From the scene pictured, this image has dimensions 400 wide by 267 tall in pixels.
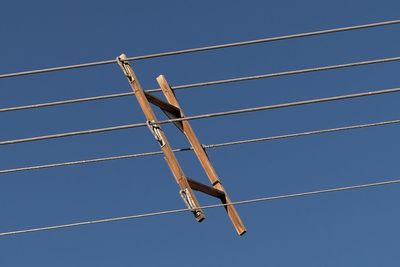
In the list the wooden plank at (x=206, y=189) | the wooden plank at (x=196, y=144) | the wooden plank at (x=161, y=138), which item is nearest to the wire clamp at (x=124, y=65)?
the wooden plank at (x=161, y=138)

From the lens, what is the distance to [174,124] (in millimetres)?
16453

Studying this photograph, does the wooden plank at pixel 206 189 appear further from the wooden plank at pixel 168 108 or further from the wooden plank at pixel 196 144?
the wooden plank at pixel 168 108

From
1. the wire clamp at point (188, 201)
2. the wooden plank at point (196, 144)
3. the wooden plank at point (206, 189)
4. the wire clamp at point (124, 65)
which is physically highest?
the wire clamp at point (124, 65)

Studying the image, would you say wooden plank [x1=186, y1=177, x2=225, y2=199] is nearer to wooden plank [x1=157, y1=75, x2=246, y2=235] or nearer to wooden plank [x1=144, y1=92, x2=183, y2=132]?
wooden plank [x1=157, y1=75, x2=246, y2=235]

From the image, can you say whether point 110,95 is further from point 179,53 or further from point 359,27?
point 359,27

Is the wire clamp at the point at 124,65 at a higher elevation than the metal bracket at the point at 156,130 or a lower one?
higher

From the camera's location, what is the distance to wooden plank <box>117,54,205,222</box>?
51.5ft

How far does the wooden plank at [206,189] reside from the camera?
16.0m

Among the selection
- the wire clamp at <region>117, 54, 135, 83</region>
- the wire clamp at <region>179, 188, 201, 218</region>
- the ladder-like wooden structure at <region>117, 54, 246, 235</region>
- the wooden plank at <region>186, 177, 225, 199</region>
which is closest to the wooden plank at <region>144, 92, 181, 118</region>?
the ladder-like wooden structure at <region>117, 54, 246, 235</region>

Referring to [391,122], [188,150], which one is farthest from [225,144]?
[391,122]

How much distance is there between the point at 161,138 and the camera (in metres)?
15.9

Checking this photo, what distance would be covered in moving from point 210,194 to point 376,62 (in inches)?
119

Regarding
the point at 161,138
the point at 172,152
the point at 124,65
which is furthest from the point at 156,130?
the point at 124,65

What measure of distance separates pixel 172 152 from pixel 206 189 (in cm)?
79
